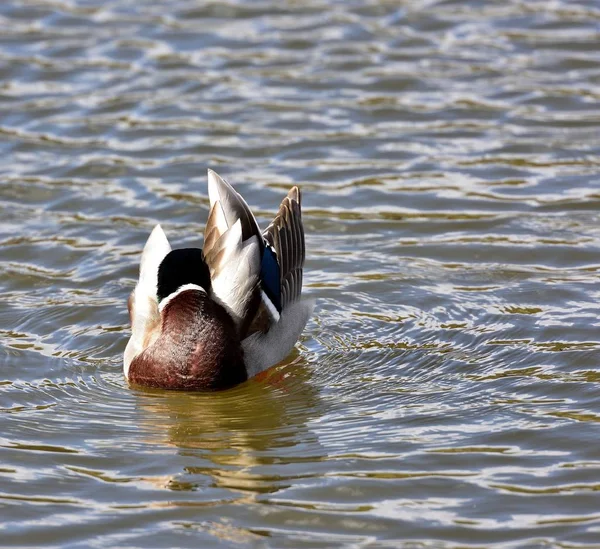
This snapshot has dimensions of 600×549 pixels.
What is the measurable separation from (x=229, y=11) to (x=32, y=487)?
9.61m

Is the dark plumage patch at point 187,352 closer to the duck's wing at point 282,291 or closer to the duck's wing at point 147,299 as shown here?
the duck's wing at point 147,299

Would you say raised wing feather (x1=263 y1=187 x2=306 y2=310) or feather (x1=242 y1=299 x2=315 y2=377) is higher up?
raised wing feather (x1=263 y1=187 x2=306 y2=310)

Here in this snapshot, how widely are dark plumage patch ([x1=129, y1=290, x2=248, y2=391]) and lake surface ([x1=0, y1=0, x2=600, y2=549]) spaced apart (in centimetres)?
11

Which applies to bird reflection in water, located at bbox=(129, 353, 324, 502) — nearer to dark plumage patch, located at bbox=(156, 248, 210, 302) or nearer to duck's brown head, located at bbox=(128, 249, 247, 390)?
duck's brown head, located at bbox=(128, 249, 247, 390)

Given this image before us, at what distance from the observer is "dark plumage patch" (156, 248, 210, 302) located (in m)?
7.00

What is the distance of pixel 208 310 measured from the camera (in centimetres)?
715

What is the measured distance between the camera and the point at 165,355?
7.16 m

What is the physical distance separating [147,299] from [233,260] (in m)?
0.55

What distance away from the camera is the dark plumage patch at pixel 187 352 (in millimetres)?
7133

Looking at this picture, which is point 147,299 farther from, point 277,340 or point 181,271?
point 277,340

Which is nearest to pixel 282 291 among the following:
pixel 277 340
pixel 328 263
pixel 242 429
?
pixel 277 340

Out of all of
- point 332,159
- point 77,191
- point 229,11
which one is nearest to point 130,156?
point 77,191

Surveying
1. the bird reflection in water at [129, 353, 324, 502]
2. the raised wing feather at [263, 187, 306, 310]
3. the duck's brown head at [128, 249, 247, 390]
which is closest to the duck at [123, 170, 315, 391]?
the duck's brown head at [128, 249, 247, 390]

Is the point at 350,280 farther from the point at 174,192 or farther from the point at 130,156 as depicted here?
the point at 130,156
